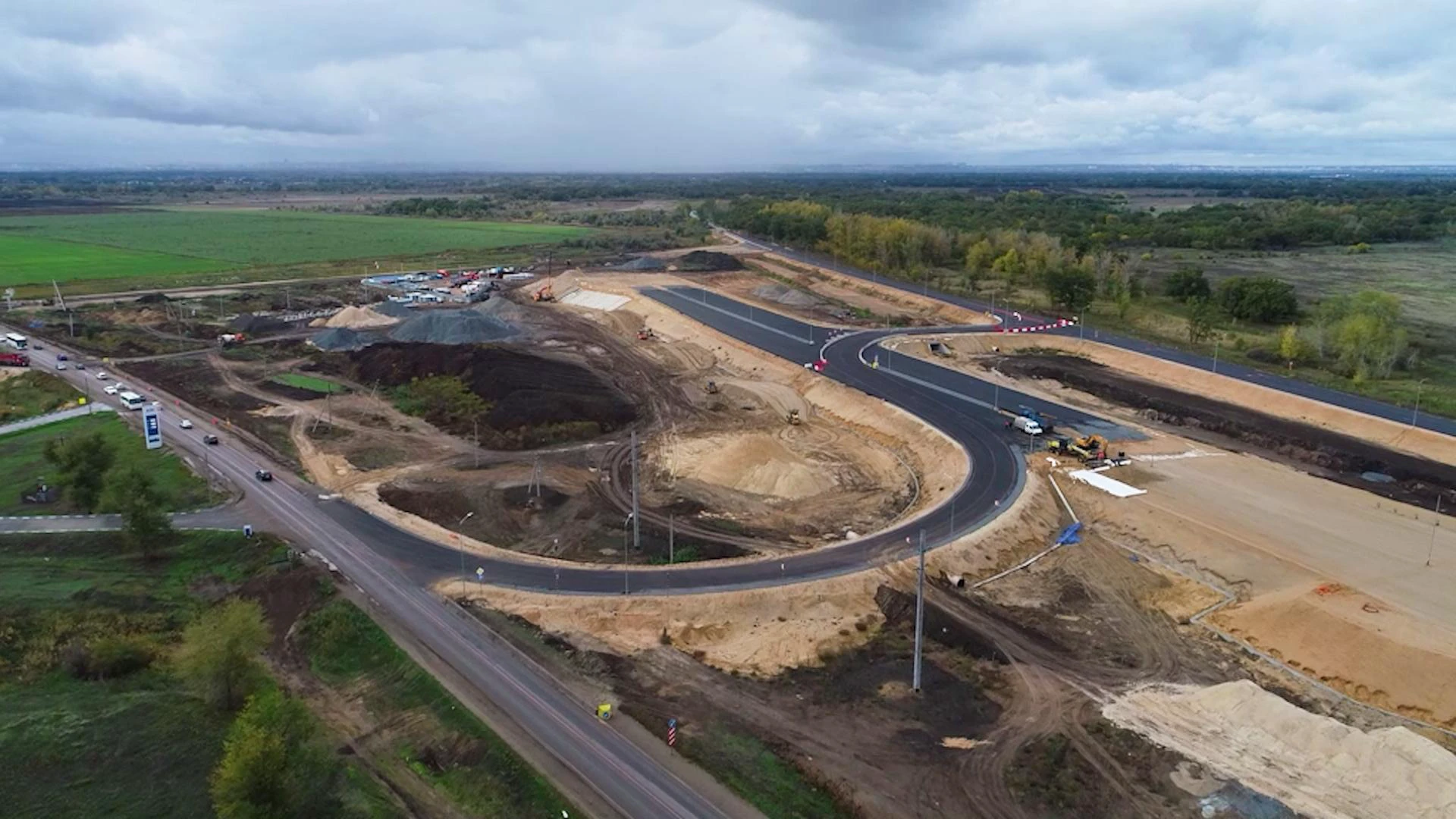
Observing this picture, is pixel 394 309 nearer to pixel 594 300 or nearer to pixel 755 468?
pixel 594 300

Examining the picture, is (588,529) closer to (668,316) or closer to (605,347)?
(605,347)

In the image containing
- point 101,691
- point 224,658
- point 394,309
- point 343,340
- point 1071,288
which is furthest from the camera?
point 394,309

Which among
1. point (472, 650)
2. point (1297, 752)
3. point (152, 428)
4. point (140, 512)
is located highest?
point (152, 428)

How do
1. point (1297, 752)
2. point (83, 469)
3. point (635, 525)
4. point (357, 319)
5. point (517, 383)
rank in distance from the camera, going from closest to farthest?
point (1297, 752)
point (635, 525)
point (83, 469)
point (517, 383)
point (357, 319)

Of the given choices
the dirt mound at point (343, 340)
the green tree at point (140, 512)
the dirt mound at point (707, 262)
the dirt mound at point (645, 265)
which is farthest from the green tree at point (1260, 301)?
the green tree at point (140, 512)

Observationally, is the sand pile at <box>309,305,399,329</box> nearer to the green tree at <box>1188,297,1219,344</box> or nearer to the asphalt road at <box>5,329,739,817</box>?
the asphalt road at <box>5,329,739,817</box>

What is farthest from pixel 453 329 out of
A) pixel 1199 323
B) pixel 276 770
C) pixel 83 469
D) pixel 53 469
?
pixel 1199 323

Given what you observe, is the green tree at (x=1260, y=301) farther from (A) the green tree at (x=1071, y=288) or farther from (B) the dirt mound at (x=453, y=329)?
(B) the dirt mound at (x=453, y=329)
